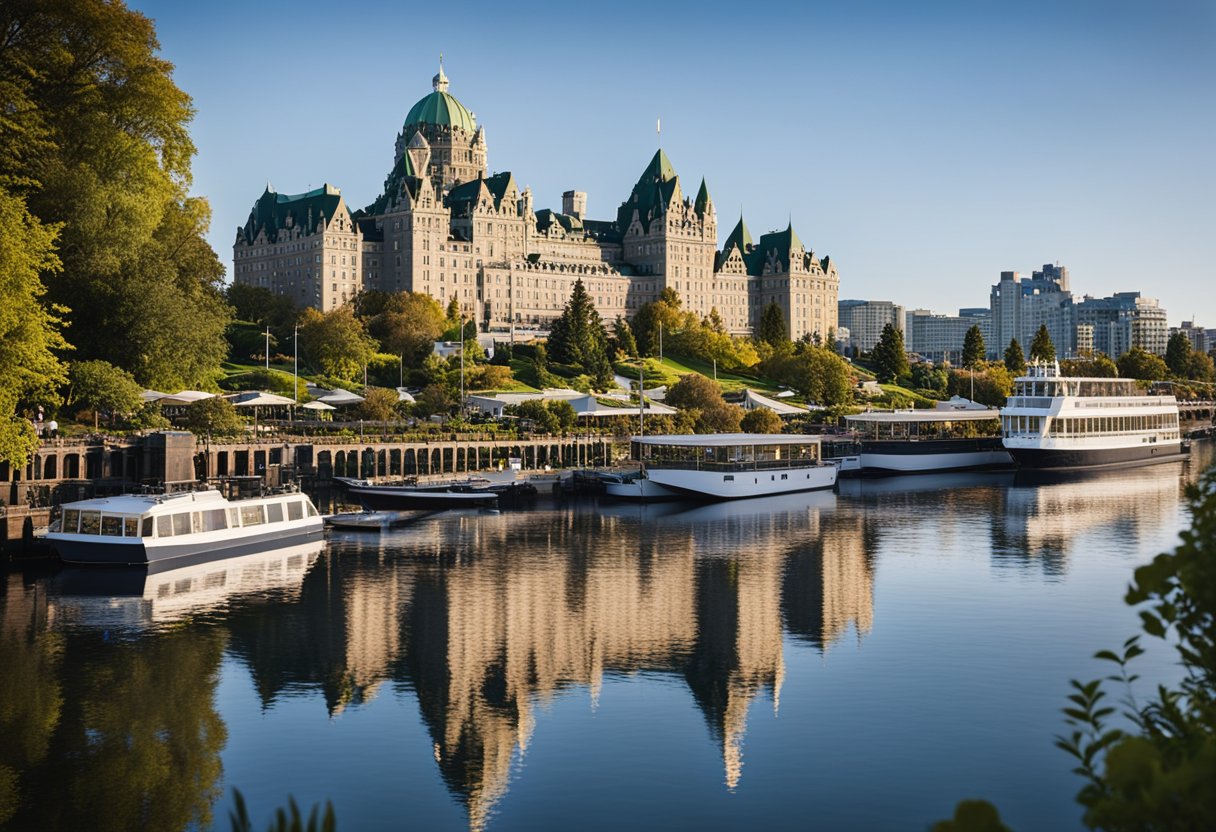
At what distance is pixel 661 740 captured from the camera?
2688 centimetres

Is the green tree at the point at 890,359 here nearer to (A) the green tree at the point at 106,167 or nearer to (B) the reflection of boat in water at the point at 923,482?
(B) the reflection of boat in water at the point at 923,482

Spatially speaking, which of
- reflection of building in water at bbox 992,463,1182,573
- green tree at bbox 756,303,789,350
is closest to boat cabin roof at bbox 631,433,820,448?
reflection of building in water at bbox 992,463,1182,573

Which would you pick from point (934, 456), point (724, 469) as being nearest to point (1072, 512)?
point (724, 469)

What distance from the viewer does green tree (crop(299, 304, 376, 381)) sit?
10756cm

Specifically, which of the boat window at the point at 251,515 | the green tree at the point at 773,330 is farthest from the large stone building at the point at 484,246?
the boat window at the point at 251,515

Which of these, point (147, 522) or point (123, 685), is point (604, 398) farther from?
point (123, 685)

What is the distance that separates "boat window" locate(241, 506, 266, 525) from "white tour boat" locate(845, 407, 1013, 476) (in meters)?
54.8

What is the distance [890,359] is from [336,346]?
79.9 m

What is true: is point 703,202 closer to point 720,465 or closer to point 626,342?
point 626,342

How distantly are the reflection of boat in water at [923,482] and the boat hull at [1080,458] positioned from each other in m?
1.84

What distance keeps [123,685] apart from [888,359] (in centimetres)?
13947

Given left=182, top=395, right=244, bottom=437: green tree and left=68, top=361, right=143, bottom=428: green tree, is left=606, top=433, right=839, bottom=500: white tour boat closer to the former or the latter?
left=182, top=395, right=244, bottom=437: green tree

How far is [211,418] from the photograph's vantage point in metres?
71.9

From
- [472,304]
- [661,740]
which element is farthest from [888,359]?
[661,740]
